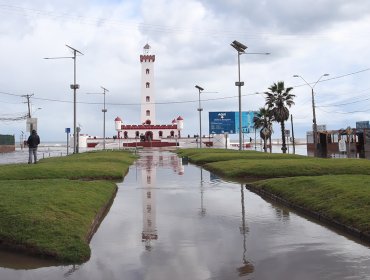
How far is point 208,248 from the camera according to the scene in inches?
339

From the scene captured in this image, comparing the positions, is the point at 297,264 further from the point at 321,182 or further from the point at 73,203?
the point at 321,182

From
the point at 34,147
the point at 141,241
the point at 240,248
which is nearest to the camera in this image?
the point at 240,248

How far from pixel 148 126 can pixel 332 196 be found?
87669 mm

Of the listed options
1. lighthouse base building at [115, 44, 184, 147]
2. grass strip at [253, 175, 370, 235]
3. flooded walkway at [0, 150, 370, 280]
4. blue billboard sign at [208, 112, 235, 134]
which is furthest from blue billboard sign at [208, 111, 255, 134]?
flooded walkway at [0, 150, 370, 280]

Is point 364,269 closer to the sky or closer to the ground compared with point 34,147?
closer to the ground

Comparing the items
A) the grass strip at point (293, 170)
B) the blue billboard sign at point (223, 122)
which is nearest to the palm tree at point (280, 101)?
the blue billboard sign at point (223, 122)

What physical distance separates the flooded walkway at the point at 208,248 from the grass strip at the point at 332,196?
59 cm

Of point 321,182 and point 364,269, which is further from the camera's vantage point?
point 321,182

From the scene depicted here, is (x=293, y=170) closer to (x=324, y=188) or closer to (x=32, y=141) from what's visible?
(x=324, y=188)

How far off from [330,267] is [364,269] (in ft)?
1.68

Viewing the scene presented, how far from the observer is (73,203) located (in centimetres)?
1162

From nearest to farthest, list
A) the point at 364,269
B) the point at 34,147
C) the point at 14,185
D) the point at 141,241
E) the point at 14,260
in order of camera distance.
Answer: the point at 364,269 → the point at 14,260 → the point at 141,241 → the point at 14,185 → the point at 34,147

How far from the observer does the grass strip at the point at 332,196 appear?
10344mm

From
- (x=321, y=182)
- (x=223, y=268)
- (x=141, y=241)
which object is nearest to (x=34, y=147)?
(x=321, y=182)
